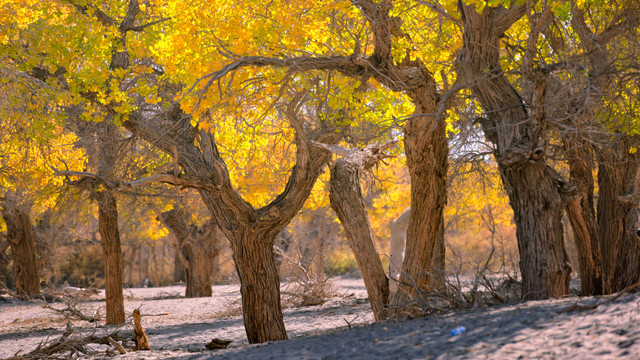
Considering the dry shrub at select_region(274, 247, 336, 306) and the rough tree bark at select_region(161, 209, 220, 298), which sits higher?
the rough tree bark at select_region(161, 209, 220, 298)

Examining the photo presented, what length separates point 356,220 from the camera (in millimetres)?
8898

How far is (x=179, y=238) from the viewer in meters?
18.3

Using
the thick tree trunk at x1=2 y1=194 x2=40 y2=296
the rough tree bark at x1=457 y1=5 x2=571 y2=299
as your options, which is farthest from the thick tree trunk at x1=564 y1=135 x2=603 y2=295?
the thick tree trunk at x1=2 y1=194 x2=40 y2=296

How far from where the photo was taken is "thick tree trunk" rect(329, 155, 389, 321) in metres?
8.88

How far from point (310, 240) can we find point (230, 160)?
16.7 metres

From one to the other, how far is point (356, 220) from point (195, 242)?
416 inches

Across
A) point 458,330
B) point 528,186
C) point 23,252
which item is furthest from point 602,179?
point 23,252

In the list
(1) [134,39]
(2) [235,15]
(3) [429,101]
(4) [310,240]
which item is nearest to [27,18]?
(1) [134,39]

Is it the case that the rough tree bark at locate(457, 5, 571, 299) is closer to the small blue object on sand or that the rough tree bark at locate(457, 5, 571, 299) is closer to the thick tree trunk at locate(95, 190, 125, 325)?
the small blue object on sand

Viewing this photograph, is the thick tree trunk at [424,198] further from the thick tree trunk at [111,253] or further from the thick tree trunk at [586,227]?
the thick tree trunk at [111,253]

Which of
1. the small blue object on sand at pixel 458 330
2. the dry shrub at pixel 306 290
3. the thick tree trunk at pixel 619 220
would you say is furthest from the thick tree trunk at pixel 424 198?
the dry shrub at pixel 306 290

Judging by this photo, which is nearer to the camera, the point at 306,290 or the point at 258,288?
the point at 258,288

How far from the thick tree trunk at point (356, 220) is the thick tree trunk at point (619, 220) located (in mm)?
3274

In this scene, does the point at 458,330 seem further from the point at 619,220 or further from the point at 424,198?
the point at 619,220
